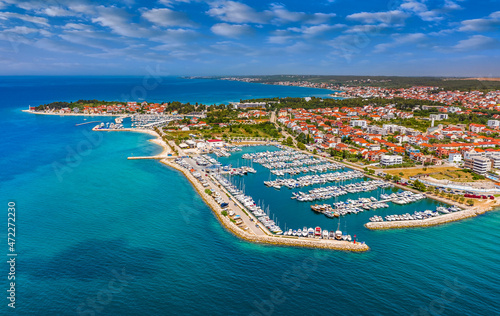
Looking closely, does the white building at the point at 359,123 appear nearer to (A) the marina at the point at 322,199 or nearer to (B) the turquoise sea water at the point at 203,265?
(A) the marina at the point at 322,199

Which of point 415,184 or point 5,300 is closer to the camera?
point 5,300

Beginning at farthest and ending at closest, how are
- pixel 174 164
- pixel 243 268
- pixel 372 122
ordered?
pixel 372 122 < pixel 174 164 < pixel 243 268

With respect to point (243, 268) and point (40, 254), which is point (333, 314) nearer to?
point (243, 268)

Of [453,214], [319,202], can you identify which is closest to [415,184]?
[453,214]

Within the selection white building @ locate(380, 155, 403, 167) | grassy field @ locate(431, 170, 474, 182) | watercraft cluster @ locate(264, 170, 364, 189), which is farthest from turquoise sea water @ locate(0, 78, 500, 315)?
white building @ locate(380, 155, 403, 167)

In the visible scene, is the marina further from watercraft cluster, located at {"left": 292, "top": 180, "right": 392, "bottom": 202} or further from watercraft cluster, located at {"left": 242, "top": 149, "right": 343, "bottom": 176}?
watercraft cluster, located at {"left": 242, "top": 149, "right": 343, "bottom": 176}

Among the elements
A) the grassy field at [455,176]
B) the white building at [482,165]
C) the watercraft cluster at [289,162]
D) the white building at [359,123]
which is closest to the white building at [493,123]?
the white building at [359,123]

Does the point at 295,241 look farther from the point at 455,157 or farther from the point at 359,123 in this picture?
the point at 359,123
